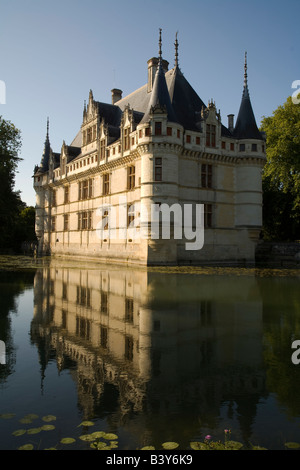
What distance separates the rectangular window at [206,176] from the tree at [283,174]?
891 centimetres

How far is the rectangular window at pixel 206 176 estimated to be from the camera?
27.1 meters

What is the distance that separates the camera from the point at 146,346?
6191 millimetres

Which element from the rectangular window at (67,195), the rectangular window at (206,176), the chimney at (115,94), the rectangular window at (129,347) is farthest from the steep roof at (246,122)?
the rectangular window at (129,347)

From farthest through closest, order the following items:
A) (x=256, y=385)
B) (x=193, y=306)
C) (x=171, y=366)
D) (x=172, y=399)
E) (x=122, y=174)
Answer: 1. (x=122, y=174)
2. (x=193, y=306)
3. (x=171, y=366)
4. (x=256, y=385)
5. (x=172, y=399)

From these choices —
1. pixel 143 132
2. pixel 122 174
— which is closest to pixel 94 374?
pixel 143 132

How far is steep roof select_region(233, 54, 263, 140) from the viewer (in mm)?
28125

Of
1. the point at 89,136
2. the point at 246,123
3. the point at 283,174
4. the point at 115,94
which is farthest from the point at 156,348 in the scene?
the point at 115,94

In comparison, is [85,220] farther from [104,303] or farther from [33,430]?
[33,430]

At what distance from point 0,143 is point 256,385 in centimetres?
3727

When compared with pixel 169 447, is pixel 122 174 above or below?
above

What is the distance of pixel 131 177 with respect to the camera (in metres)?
28.4

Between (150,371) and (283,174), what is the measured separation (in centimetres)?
3265
